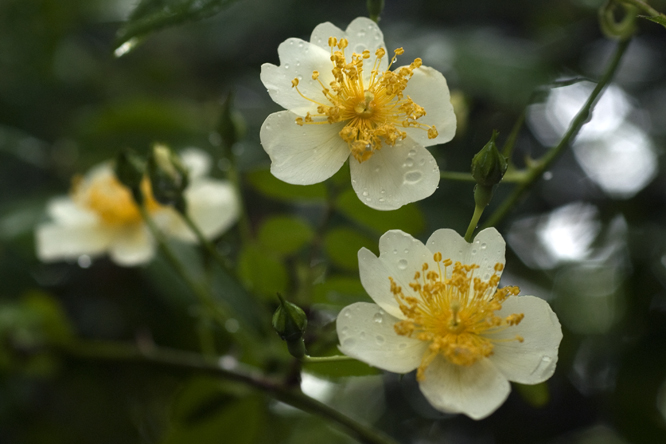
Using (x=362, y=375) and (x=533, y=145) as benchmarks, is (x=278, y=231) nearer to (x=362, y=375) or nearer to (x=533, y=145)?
(x=362, y=375)

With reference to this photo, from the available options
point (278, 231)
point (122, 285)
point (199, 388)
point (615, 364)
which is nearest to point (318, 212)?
point (278, 231)

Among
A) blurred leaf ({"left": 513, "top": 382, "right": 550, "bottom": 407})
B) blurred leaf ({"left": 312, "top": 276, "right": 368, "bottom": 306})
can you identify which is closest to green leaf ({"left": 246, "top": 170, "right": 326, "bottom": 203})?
blurred leaf ({"left": 312, "top": 276, "right": 368, "bottom": 306})

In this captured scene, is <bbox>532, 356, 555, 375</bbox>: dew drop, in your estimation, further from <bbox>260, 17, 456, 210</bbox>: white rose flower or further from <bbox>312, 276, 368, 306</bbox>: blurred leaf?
<bbox>312, 276, 368, 306</bbox>: blurred leaf

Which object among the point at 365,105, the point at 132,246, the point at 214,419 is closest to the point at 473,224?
the point at 365,105

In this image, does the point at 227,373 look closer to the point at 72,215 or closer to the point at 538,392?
the point at 538,392

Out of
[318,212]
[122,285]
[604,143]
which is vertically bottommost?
[122,285]

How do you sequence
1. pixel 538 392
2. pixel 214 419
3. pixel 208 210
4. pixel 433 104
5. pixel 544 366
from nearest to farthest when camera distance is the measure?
1. pixel 544 366
2. pixel 433 104
3. pixel 538 392
4. pixel 214 419
5. pixel 208 210
